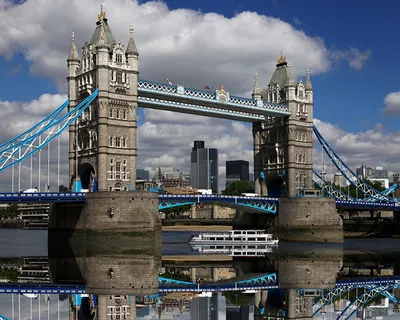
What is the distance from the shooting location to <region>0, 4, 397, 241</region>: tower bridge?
202 ft

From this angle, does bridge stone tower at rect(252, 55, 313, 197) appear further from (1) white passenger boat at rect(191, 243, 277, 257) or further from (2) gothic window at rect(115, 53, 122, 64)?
(2) gothic window at rect(115, 53, 122, 64)

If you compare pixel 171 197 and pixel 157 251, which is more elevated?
pixel 171 197

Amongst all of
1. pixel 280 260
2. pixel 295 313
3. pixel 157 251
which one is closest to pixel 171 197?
pixel 157 251

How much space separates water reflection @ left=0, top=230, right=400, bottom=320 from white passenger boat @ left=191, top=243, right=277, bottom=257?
4738 mm

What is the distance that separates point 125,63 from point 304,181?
29921 mm

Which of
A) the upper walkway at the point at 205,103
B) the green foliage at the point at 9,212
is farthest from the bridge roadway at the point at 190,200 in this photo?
the green foliage at the point at 9,212

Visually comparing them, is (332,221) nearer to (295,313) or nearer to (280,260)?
(280,260)

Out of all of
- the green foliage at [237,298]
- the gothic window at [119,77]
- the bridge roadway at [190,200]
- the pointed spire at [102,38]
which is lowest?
the green foliage at [237,298]

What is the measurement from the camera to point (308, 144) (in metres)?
83.4

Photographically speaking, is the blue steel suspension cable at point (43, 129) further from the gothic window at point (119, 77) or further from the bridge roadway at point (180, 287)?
the bridge roadway at point (180, 287)

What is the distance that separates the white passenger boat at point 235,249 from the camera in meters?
59.5

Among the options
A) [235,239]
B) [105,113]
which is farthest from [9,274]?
[235,239]

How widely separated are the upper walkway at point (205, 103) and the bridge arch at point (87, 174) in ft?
29.3

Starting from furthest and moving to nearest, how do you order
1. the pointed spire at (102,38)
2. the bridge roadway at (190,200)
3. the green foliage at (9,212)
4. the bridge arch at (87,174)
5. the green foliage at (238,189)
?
the green foliage at (9,212), the green foliage at (238,189), the bridge arch at (87,174), the pointed spire at (102,38), the bridge roadway at (190,200)
